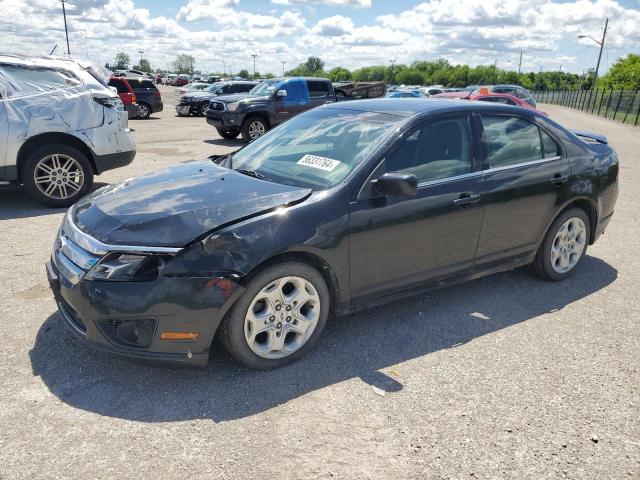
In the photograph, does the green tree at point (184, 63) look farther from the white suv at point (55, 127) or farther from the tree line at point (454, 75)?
the white suv at point (55, 127)

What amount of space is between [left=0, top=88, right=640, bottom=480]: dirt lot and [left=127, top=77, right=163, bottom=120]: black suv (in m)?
18.8

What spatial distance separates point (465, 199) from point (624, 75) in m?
56.7

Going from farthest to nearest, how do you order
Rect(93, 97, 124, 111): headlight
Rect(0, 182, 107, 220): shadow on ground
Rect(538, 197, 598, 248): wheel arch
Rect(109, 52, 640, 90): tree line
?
Rect(109, 52, 640, 90): tree line, Rect(93, 97, 124, 111): headlight, Rect(0, 182, 107, 220): shadow on ground, Rect(538, 197, 598, 248): wheel arch

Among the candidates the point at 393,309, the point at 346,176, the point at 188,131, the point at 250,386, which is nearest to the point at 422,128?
the point at 346,176

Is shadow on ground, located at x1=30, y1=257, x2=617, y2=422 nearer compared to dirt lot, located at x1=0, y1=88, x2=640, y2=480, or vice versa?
dirt lot, located at x1=0, y1=88, x2=640, y2=480

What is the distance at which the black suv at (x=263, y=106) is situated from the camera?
46.0ft

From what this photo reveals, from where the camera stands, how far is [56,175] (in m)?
6.83

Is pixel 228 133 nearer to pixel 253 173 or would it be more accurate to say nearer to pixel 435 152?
pixel 253 173

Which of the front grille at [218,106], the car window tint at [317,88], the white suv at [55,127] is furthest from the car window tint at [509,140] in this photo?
the car window tint at [317,88]

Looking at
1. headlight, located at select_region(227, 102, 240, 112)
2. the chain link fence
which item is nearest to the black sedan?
headlight, located at select_region(227, 102, 240, 112)

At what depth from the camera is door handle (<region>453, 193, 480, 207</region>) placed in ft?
12.5

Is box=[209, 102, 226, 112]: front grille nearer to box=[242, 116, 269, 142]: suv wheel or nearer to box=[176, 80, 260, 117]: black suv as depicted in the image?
box=[242, 116, 269, 142]: suv wheel

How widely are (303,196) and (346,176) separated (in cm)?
34

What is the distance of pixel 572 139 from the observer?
15.4ft
